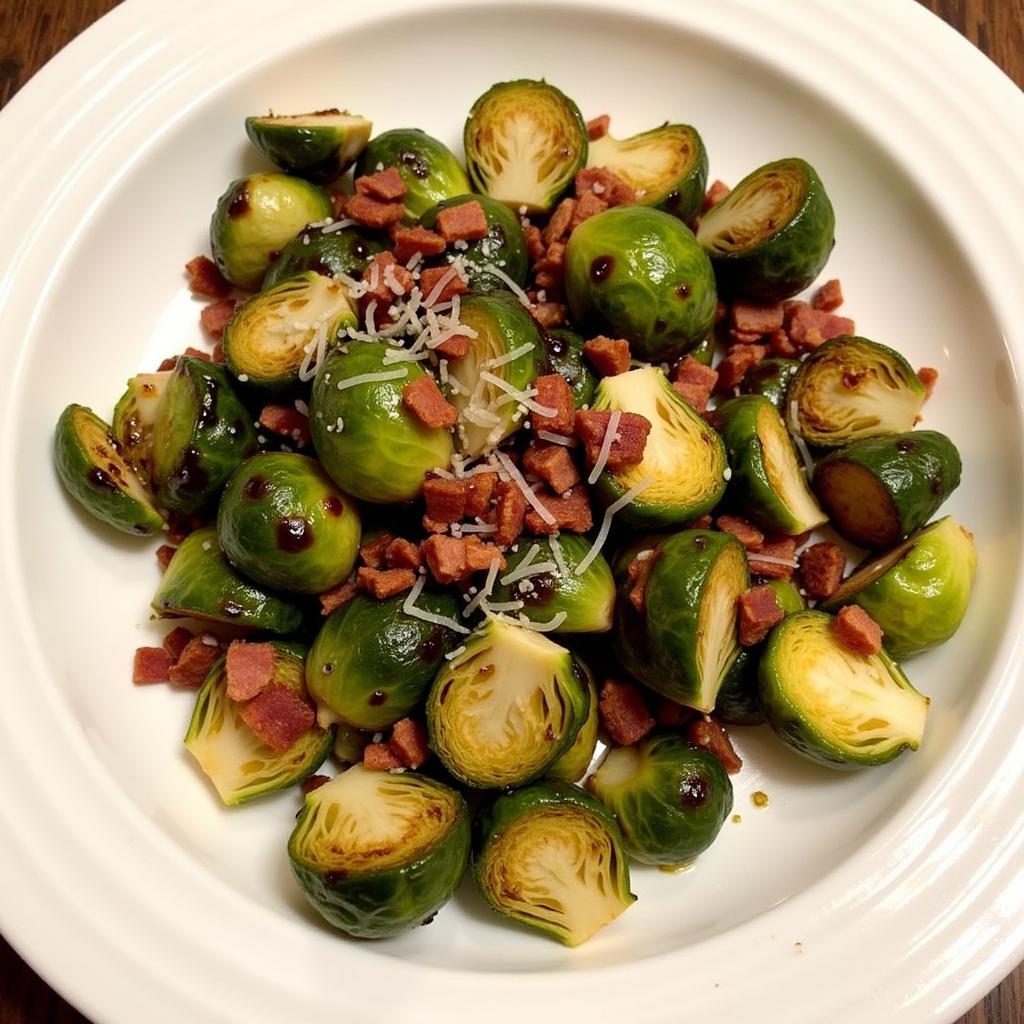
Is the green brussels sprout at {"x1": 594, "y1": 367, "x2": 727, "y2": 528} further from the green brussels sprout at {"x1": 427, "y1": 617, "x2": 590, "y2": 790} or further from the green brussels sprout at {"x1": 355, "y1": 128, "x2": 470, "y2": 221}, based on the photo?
the green brussels sprout at {"x1": 355, "y1": 128, "x2": 470, "y2": 221}

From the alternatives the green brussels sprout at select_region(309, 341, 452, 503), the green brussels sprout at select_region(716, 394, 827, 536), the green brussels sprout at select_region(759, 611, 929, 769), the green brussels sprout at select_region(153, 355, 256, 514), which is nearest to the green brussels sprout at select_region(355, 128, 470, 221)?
the green brussels sprout at select_region(309, 341, 452, 503)

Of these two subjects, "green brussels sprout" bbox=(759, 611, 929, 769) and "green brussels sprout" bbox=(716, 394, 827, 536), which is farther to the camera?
"green brussels sprout" bbox=(716, 394, 827, 536)

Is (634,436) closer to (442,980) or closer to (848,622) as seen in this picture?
(848,622)

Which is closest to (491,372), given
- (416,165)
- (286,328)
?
(286,328)

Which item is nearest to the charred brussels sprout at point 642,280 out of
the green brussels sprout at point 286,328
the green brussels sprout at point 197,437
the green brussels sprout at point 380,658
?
the green brussels sprout at point 286,328

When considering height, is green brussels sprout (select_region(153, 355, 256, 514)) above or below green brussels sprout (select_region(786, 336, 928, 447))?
below

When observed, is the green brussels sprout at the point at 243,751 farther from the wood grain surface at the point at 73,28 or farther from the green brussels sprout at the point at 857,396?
the wood grain surface at the point at 73,28
